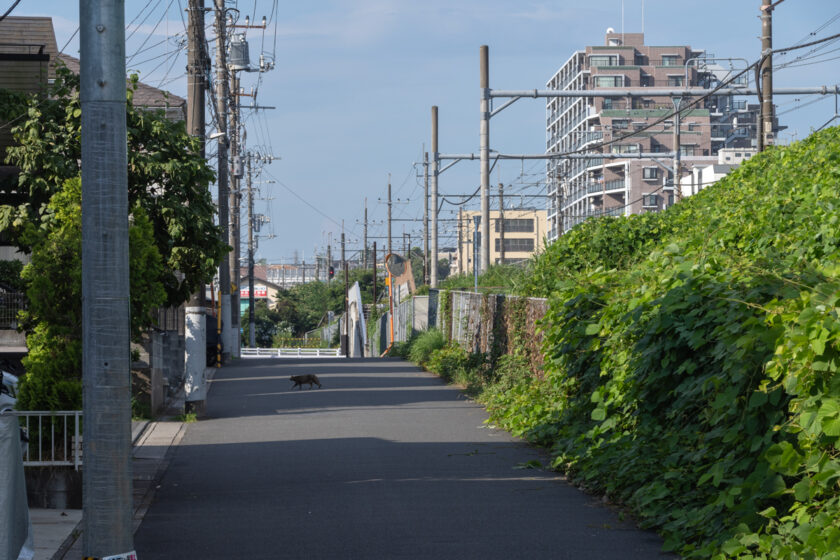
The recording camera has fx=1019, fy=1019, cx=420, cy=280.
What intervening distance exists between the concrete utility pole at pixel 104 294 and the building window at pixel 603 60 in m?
116

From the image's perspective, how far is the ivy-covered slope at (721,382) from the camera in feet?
19.2

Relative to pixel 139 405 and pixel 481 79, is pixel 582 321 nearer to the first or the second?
pixel 139 405

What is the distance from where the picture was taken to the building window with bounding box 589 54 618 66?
4624 inches

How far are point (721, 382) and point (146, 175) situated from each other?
13.3m

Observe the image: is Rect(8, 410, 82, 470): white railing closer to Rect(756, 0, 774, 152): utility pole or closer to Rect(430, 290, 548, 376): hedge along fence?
Rect(430, 290, 548, 376): hedge along fence

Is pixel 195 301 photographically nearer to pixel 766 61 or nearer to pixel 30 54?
pixel 30 54

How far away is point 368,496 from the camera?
9812mm

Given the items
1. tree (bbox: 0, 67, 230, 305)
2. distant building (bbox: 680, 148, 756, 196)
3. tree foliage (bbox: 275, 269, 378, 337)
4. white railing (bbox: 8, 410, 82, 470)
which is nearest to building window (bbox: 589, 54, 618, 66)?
distant building (bbox: 680, 148, 756, 196)

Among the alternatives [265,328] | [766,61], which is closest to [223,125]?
[766,61]

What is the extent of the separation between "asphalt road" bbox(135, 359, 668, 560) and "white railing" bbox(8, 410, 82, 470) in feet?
3.17

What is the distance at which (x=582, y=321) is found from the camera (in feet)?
37.5

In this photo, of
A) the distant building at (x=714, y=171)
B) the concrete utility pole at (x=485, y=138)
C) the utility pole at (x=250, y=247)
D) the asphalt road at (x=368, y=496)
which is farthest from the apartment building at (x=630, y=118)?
the asphalt road at (x=368, y=496)

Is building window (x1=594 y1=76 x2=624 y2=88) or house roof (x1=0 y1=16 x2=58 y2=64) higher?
building window (x1=594 y1=76 x2=624 y2=88)

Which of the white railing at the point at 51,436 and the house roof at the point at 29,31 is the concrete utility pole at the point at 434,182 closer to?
the house roof at the point at 29,31
